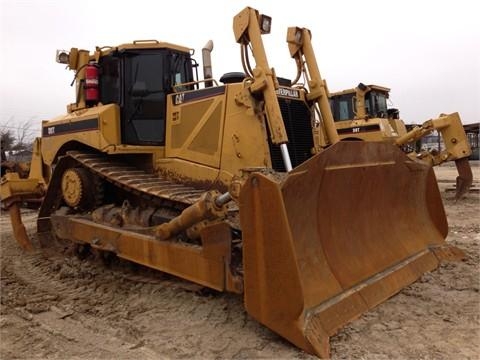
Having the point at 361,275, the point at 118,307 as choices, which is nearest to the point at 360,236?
the point at 361,275

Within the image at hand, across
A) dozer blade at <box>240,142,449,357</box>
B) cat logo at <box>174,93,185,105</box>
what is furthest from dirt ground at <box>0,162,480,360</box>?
cat logo at <box>174,93,185,105</box>

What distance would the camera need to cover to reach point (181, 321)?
3691 mm

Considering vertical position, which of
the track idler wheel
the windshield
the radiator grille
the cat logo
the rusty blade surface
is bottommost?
the rusty blade surface

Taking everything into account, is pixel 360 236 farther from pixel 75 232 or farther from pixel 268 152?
pixel 75 232

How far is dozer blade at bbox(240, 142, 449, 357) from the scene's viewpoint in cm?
304

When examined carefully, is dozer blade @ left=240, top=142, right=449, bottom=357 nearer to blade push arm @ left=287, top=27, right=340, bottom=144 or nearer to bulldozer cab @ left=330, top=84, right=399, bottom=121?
blade push arm @ left=287, top=27, right=340, bottom=144

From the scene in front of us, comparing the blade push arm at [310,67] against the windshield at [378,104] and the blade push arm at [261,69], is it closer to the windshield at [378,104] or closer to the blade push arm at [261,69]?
the blade push arm at [261,69]

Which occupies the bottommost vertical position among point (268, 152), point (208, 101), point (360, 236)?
point (360, 236)

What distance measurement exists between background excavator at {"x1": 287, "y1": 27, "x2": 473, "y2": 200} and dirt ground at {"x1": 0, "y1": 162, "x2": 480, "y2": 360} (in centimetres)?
227

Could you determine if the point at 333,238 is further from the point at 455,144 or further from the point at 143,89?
the point at 455,144

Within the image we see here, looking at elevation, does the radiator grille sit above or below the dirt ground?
above

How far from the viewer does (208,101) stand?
4.91 meters

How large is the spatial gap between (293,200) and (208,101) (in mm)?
1985

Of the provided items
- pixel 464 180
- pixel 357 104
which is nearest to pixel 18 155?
pixel 357 104
